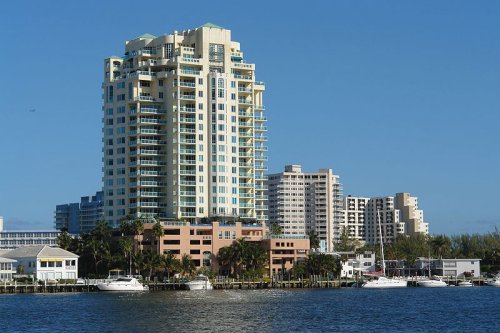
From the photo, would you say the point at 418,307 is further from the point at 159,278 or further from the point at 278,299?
the point at 159,278

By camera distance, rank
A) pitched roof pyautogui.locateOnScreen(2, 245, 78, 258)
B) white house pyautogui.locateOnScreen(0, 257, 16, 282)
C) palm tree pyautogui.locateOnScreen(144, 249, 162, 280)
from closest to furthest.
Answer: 1. white house pyautogui.locateOnScreen(0, 257, 16, 282)
2. pitched roof pyautogui.locateOnScreen(2, 245, 78, 258)
3. palm tree pyautogui.locateOnScreen(144, 249, 162, 280)

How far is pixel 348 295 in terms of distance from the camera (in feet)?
588

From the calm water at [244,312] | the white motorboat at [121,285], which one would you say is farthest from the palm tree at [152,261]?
the calm water at [244,312]

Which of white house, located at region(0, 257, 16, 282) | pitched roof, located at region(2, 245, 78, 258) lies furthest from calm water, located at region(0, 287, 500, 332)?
pitched roof, located at region(2, 245, 78, 258)

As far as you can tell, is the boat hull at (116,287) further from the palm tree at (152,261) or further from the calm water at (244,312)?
the palm tree at (152,261)

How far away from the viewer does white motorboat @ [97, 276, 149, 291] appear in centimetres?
18125

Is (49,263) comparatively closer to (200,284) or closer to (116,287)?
(116,287)

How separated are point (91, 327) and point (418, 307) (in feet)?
184

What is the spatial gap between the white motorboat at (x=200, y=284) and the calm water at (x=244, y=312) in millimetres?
10026

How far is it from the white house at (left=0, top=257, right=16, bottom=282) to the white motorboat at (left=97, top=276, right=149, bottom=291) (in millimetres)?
18828

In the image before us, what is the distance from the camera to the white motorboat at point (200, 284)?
19062 cm

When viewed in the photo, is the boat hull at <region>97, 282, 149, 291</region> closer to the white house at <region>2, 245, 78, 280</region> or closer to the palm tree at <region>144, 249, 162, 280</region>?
the palm tree at <region>144, 249, 162, 280</region>

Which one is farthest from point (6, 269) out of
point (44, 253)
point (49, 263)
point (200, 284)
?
point (200, 284)

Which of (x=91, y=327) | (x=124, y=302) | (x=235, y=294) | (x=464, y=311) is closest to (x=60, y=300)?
(x=124, y=302)
